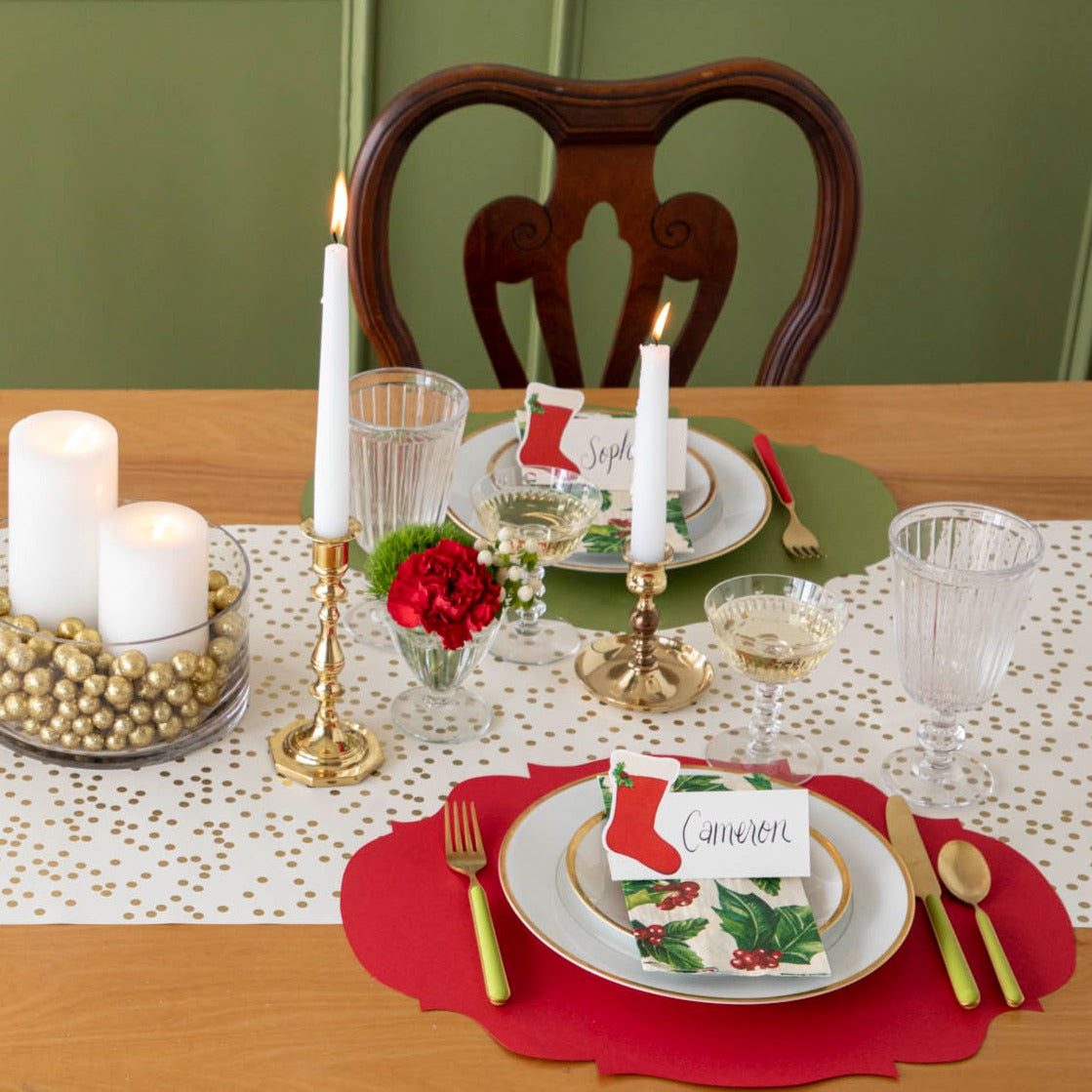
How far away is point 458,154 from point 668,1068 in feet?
6.07

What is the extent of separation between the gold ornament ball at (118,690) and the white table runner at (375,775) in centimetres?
5

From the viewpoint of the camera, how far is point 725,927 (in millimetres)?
896

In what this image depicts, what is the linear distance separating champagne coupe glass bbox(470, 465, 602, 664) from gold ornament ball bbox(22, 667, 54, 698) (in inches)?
13.2

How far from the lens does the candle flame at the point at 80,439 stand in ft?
3.45

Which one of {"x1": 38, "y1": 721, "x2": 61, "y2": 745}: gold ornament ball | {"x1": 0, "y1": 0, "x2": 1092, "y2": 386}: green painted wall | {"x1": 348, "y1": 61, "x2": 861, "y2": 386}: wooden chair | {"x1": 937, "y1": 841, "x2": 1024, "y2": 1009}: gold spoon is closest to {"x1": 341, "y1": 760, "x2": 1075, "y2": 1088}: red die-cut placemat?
{"x1": 937, "y1": 841, "x2": 1024, "y2": 1009}: gold spoon

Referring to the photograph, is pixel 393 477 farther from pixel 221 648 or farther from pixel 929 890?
pixel 929 890

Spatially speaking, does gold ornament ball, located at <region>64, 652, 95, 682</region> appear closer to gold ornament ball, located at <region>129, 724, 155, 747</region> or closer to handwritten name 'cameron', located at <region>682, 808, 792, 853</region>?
gold ornament ball, located at <region>129, 724, 155, 747</region>

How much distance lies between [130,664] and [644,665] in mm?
372

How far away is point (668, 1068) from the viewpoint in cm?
84

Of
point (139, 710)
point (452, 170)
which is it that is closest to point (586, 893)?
point (139, 710)

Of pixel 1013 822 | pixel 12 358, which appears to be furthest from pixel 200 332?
pixel 1013 822

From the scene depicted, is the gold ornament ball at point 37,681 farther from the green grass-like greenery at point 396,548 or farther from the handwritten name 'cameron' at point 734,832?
the handwritten name 'cameron' at point 734,832

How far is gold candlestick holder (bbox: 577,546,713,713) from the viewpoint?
114 cm

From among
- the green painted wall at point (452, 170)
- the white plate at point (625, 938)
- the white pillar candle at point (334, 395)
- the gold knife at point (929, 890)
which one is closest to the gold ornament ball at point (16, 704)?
the white pillar candle at point (334, 395)
